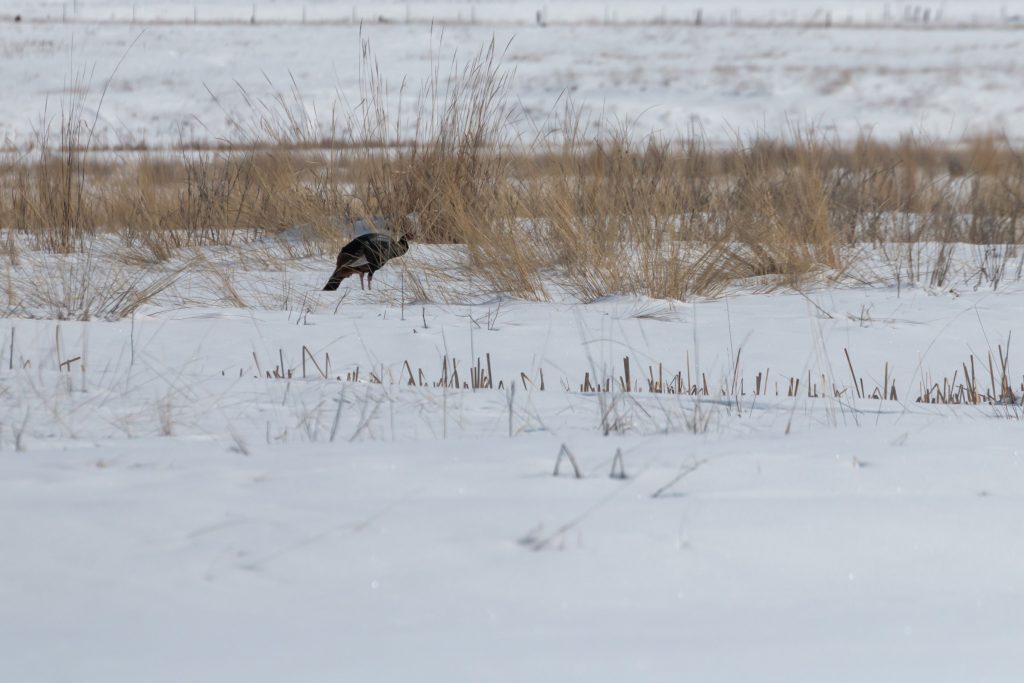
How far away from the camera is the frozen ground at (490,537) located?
1.25 metres

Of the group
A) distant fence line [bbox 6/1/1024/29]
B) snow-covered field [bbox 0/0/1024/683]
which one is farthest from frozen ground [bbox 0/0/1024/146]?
snow-covered field [bbox 0/0/1024/683]

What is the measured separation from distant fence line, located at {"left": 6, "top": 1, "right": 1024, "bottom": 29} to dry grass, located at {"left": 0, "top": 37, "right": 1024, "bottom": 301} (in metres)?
24.0

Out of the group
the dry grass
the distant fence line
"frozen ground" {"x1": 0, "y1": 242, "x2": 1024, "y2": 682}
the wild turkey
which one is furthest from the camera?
the distant fence line

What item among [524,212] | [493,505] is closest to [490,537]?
[493,505]

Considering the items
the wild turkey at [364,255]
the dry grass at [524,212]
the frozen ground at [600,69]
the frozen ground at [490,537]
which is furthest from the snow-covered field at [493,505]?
the frozen ground at [600,69]

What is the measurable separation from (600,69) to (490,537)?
2742 cm

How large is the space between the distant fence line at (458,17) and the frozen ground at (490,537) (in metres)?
27.7

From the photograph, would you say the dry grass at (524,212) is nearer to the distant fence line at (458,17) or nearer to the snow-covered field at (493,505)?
the snow-covered field at (493,505)

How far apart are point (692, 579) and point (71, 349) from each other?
2256 mm

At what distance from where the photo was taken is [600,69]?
27.8 meters

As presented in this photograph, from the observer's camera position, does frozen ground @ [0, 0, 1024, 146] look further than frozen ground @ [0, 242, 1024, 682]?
Yes

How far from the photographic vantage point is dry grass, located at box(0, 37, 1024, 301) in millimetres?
4422

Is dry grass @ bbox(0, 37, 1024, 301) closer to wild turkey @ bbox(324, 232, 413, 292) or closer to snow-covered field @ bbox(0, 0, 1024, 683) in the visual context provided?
wild turkey @ bbox(324, 232, 413, 292)

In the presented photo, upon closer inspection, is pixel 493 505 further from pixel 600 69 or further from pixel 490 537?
pixel 600 69
